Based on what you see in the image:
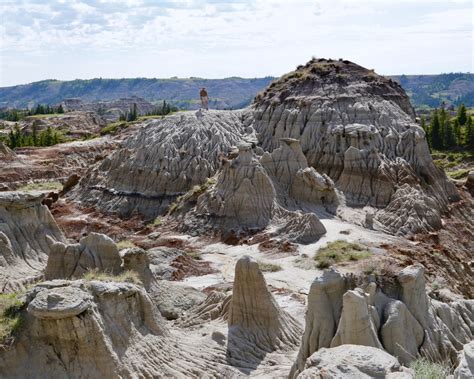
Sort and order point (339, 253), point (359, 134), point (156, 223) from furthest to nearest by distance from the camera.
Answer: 1. point (359, 134)
2. point (156, 223)
3. point (339, 253)

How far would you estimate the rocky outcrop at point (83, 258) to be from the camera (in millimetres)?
21516

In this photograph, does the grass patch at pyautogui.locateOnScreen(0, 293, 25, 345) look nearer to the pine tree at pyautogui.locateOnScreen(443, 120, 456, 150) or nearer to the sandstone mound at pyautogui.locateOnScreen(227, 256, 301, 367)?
the sandstone mound at pyautogui.locateOnScreen(227, 256, 301, 367)

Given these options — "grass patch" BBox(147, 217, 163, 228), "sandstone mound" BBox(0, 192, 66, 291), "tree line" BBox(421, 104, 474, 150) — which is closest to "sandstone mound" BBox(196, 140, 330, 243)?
"grass patch" BBox(147, 217, 163, 228)

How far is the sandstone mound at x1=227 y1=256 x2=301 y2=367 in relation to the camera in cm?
1892

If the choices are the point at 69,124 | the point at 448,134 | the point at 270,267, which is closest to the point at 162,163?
the point at 270,267

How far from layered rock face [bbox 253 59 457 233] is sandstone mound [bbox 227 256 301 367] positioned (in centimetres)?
2015

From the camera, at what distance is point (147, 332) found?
16.0 meters

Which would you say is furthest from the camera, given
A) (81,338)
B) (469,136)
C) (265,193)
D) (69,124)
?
(69,124)

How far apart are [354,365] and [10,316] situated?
8.35 m

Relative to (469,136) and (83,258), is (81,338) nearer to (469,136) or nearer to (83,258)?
(83,258)

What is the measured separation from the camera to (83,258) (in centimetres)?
2170

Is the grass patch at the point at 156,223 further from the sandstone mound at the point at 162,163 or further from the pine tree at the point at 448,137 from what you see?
the pine tree at the point at 448,137

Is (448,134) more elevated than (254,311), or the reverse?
(254,311)

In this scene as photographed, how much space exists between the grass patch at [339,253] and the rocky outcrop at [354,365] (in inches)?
767
